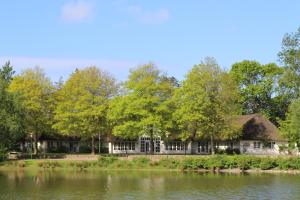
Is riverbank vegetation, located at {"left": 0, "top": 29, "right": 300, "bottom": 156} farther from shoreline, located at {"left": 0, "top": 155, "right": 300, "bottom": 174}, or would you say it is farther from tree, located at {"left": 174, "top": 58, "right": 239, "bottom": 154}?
shoreline, located at {"left": 0, "top": 155, "right": 300, "bottom": 174}

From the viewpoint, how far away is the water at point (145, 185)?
3928cm

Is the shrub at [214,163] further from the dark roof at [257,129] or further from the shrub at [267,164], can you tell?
the dark roof at [257,129]

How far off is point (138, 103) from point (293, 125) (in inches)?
787

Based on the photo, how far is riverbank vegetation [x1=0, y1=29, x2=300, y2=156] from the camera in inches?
2827

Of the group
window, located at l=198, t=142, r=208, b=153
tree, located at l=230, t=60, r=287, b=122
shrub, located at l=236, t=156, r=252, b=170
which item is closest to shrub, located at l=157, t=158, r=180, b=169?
shrub, located at l=236, t=156, r=252, b=170

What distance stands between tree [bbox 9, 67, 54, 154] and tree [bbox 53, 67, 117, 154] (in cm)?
180

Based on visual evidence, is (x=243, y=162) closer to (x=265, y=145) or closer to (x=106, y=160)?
(x=106, y=160)

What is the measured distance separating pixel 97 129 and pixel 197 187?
34.2 metres

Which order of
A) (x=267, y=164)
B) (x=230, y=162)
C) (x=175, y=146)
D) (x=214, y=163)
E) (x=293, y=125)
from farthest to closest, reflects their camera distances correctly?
(x=175, y=146), (x=293, y=125), (x=214, y=163), (x=230, y=162), (x=267, y=164)

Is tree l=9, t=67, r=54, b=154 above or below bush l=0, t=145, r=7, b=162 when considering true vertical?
above

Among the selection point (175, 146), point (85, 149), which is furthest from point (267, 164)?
point (85, 149)

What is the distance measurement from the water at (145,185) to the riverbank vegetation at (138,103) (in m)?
14.4

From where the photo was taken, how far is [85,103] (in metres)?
75.4

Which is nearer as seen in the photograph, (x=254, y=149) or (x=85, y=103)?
(x=85, y=103)
